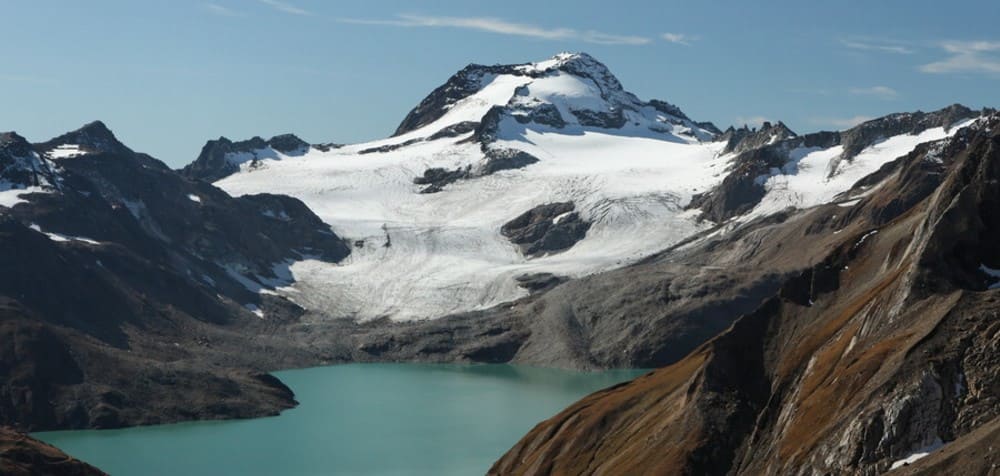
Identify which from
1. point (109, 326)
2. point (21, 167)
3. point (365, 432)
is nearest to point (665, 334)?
point (365, 432)

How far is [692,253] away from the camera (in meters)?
197

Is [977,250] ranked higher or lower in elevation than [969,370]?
higher

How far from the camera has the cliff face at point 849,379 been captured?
45719 mm

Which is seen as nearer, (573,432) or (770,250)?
(573,432)

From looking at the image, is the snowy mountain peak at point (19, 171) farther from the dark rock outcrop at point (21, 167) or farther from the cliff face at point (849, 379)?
the cliff face at point (849, 379)

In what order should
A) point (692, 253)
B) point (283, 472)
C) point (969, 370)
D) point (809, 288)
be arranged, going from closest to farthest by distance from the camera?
point (969, 370)
point (809, 288)
point (283, 472)
point (692, 253)

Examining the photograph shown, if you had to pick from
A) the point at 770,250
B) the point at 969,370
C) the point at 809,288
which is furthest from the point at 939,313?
the point at 770,250

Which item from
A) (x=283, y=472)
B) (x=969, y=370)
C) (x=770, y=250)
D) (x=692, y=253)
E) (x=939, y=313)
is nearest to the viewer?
(x=969, y=370)

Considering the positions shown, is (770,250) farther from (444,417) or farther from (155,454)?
(155,454)

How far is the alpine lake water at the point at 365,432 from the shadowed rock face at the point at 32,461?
46.7 feet

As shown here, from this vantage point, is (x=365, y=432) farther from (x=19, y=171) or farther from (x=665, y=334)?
(x=19, y=171)

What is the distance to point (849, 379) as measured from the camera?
168 ft

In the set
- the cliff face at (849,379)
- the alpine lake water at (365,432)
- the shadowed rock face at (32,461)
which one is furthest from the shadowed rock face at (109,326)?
the cliff face at (849,379)

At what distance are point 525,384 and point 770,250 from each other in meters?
46.1
